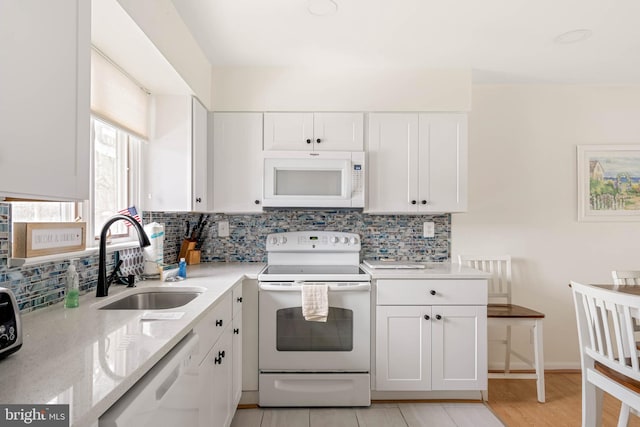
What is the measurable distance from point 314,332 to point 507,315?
1323 millimetres

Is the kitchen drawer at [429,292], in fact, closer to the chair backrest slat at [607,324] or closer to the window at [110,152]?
the chair backrest slat at [607,324]

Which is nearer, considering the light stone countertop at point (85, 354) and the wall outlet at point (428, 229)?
the light stone countertop at point (85, 354)

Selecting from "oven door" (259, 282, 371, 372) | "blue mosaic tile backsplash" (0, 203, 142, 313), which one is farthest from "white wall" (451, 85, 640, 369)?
"blue mosaic tile backsplash" (0, 203, 142, 313)

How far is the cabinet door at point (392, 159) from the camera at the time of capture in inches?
97.9

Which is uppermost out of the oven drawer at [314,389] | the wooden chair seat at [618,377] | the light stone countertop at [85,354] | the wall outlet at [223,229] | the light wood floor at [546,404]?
the wall outlet at [223,229]

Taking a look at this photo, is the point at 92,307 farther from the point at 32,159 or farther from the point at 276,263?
the point at 276,263

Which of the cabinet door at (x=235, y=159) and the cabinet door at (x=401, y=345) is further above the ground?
the cabinet door at (x=235, y=159)

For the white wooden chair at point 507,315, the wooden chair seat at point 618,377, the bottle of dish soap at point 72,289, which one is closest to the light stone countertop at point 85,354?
the bottle of dish soap at point 72,289

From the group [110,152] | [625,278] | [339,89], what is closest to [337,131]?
[339,89]

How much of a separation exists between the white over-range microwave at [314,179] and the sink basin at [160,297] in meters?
0.87

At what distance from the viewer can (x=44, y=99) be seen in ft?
2.87

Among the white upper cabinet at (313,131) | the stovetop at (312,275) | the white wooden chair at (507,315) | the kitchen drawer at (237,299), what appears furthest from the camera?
the white upper cabinet at (313,131)

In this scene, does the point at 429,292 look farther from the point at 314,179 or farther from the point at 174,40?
the point at 174,40

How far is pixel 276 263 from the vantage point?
2.69m
